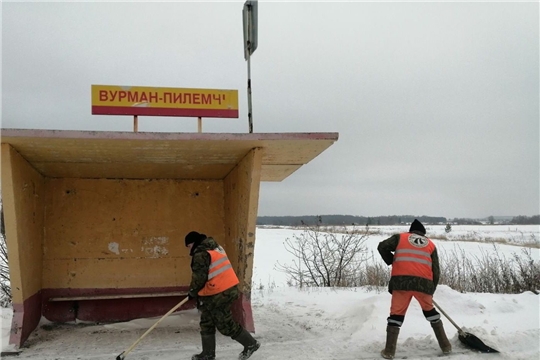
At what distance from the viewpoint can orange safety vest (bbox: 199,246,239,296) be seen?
4.86 metres

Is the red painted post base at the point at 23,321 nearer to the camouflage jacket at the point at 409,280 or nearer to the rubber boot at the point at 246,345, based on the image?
the rubber boot at the point at 246,345

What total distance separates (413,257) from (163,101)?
3947mm

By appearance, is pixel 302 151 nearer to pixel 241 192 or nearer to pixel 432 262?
pixel 241 192

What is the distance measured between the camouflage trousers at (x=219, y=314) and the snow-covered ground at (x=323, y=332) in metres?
0.44

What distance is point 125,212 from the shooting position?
24.2 ft

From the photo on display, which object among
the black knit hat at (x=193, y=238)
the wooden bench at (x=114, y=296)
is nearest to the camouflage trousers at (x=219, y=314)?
the black knit hat at (x=193, y=238)

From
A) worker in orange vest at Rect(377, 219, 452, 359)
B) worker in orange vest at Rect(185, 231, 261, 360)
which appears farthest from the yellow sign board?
worker in orange vest at Rect(377, 219, 452, 359)

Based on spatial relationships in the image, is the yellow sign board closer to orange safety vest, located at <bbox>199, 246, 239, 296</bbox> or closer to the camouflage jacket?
orange safety vest, located at <bbox>199, 246, 239, 296</bbox>

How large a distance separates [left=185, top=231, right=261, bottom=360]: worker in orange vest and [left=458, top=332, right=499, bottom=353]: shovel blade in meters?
2.52

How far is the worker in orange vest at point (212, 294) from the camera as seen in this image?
15.9 feet

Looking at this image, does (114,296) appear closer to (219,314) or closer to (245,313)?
(245,313)

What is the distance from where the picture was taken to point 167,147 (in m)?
5.57

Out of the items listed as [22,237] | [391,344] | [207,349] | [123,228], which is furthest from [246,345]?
[123,228]

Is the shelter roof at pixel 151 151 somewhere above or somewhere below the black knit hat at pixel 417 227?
above
